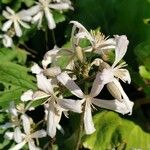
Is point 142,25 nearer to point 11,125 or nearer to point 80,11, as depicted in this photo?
point 80,11

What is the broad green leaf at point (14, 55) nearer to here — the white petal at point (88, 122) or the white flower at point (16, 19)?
the white flower at point (16, 19)

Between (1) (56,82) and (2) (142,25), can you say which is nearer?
(1) (56,82)

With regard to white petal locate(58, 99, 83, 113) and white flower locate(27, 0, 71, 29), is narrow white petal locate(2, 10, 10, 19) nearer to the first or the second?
white flower locate(27, 0, 71, 29)

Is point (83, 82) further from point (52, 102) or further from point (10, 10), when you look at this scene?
point (10, 10)

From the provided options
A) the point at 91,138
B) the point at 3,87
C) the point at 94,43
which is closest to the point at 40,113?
the point at 3,87

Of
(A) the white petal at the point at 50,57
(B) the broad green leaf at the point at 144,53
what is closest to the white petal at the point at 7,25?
(B) the broad green leaf at the point at 144,53

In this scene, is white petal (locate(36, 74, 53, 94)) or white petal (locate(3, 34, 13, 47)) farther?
white petal (locate(3, 34, 13, 47))

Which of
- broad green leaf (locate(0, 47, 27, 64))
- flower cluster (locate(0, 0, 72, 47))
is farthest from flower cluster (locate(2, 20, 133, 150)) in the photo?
flower cluster (locate(0, 0, 72, 47))
